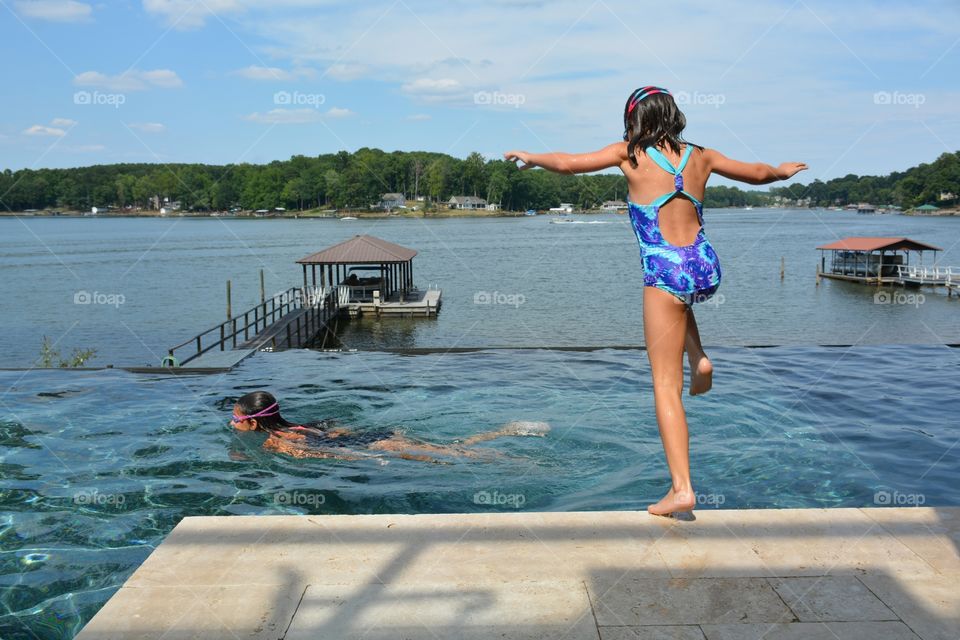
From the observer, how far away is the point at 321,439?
31.6 feet

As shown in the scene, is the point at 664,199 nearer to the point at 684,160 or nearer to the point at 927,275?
the point at 684,160

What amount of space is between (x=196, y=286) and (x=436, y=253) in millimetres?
39045

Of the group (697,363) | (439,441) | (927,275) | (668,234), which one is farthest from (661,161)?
(927,275)

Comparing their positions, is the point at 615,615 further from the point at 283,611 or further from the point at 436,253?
the point at 436,253

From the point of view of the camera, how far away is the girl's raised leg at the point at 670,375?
15.1 ft

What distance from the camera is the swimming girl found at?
8.99 metres

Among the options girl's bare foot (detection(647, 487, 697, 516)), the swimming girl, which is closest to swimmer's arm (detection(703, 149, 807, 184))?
girl's bare foot (detection(647, 487, 697, 516))

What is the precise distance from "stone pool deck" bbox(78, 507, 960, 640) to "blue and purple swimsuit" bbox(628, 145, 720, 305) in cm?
144

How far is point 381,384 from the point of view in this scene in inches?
551

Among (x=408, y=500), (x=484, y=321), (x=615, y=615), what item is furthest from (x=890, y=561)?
(x=484, y=321)

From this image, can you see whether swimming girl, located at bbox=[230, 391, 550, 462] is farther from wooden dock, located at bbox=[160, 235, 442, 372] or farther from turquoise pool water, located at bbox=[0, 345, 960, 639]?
wooden dock, located at bbox=[160, 235, 442, 372]

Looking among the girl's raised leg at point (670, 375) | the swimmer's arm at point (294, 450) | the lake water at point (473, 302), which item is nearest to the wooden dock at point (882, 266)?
the lake water at point (473, 302)

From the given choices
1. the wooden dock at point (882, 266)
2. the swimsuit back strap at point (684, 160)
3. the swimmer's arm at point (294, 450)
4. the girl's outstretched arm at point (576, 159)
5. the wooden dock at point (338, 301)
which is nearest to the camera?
the girl's outstretched arm at point (576, 159)

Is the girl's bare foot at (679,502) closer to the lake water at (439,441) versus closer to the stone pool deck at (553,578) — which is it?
the stone pool deck at (553,578)
